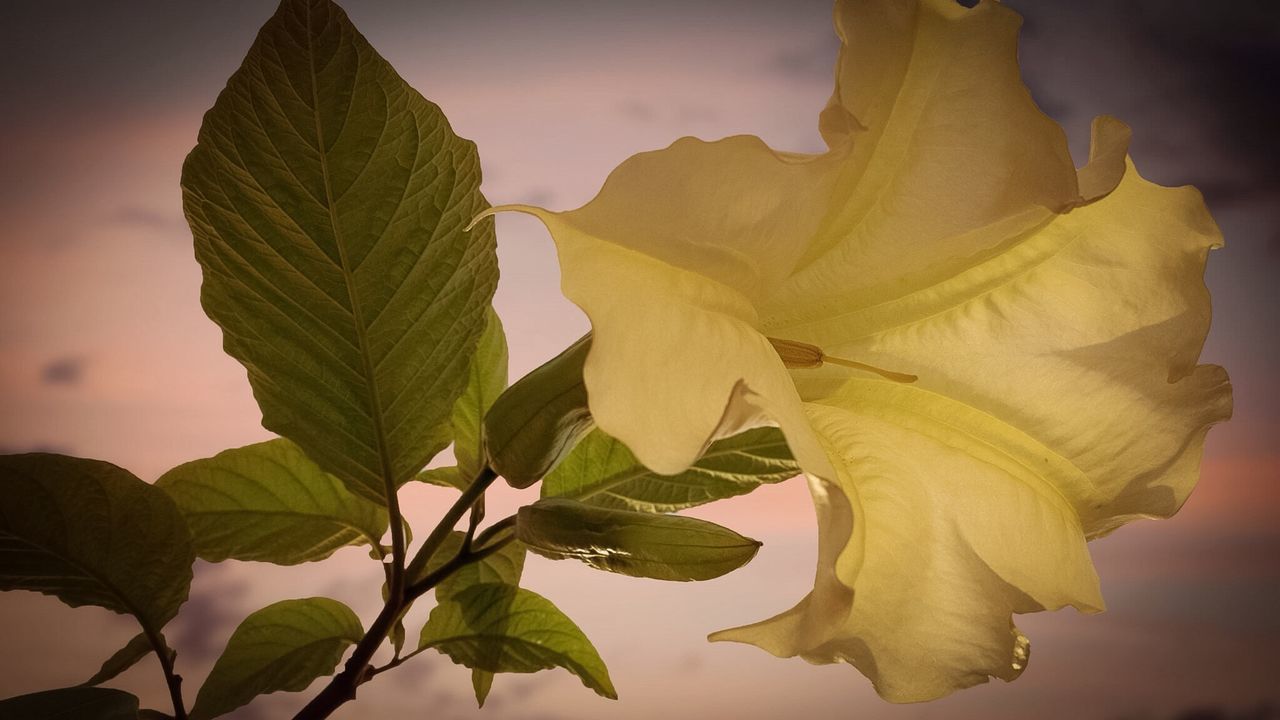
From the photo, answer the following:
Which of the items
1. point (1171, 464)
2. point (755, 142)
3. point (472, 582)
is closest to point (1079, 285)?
point (1171, 464)

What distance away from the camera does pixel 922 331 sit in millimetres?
388

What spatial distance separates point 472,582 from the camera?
491mm

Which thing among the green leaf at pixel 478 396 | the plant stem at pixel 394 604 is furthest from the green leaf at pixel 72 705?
→ the green leaf at pixel 478 396

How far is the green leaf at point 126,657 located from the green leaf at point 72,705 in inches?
4.0

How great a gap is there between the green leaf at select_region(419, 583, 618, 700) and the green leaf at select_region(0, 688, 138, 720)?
161mm

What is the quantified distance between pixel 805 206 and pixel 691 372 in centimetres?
7

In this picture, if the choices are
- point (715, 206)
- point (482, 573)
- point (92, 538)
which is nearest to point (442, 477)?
point (482, 573)

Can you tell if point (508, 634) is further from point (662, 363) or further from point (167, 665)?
point (662, 363)

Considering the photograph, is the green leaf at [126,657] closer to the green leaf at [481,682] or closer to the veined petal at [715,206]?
the green leaf at [481,682]

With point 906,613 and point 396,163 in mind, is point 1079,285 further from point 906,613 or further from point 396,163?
point 396,163

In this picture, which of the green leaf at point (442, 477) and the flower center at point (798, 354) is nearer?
the flower center at point (798, 354)

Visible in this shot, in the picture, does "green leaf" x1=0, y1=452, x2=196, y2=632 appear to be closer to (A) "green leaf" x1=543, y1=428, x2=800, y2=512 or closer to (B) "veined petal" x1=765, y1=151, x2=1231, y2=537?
(A) "green leaf" x1=543, y1=428, x2=800, y2=512

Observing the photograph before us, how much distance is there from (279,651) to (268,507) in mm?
63

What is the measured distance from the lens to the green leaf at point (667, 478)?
427 millimetres
